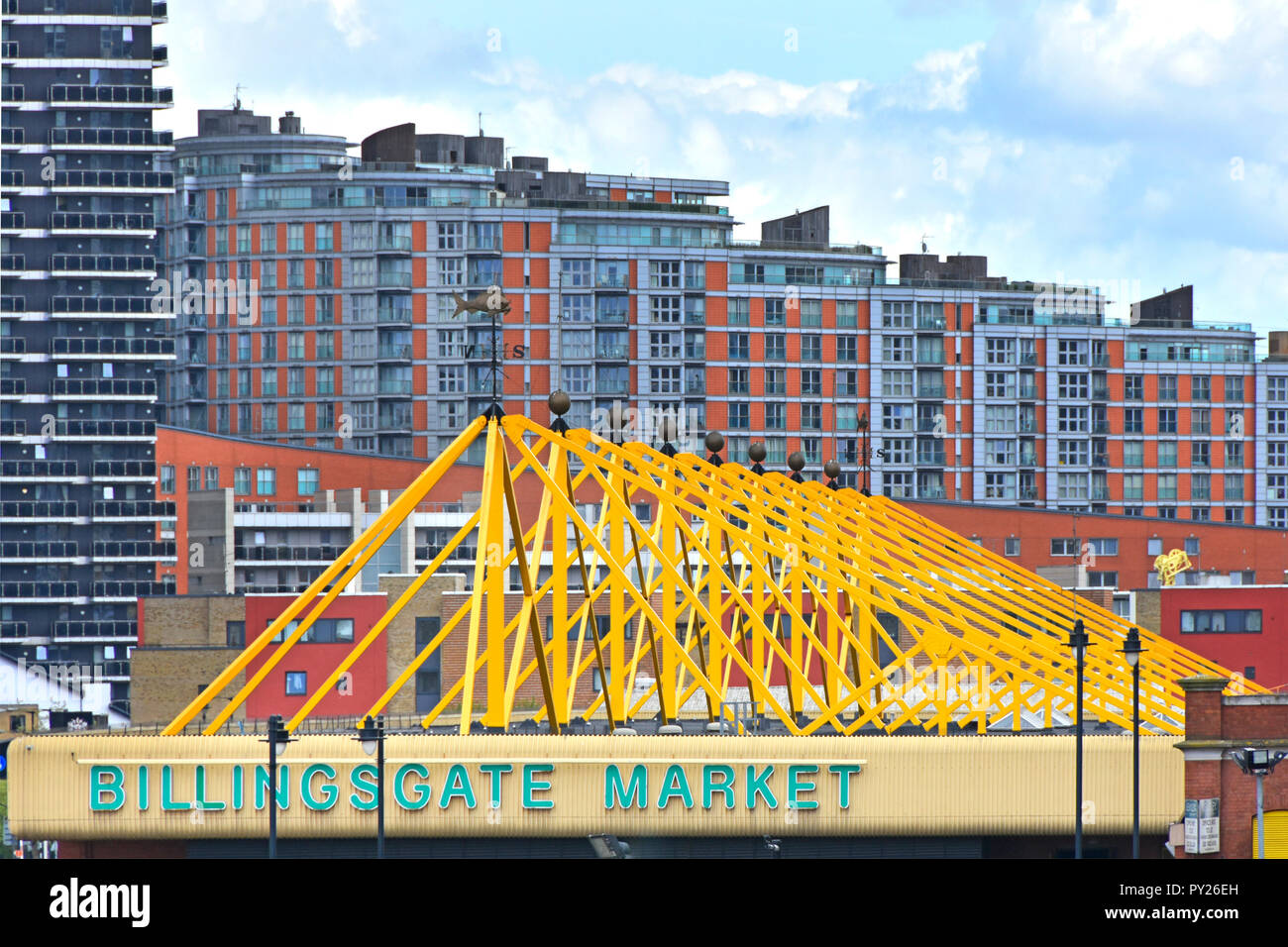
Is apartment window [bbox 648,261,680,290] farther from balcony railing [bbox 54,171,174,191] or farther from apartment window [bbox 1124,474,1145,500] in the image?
apartment window [bbox 1124,474,1145,500]

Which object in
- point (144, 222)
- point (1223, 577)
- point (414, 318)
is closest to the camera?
point (1223, 577)

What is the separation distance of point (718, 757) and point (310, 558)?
69.0m

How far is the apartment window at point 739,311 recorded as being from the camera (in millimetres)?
155125

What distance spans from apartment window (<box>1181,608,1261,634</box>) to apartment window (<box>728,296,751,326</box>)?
5451 cm

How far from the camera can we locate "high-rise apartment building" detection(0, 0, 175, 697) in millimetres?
129875

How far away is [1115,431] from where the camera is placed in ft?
534

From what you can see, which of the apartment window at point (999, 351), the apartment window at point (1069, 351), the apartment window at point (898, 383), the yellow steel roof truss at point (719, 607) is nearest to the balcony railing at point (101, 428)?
the apartment window at point (898, 383)

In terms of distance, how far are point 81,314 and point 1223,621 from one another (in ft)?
232

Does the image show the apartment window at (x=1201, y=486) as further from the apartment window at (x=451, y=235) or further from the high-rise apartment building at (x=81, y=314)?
the high-rise apartment building at (x=81, y=314)

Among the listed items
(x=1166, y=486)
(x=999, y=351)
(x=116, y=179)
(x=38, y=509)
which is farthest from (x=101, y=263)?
(x=1166, y=486)

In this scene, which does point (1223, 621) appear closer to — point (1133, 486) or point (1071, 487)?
point (1071, 487)

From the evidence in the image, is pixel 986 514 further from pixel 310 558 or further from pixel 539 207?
pixel 539 207
